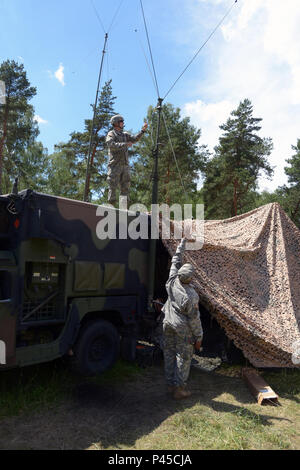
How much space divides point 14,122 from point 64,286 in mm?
18056

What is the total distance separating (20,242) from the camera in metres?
4.33

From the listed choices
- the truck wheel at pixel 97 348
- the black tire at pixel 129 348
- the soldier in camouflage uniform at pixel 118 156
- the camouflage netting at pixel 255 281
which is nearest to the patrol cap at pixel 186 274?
the camouflage netting at pixel 255 281

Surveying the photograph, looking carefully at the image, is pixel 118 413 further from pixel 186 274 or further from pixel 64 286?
pixel 186 274

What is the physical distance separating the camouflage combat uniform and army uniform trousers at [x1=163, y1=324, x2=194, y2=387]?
3.20 m

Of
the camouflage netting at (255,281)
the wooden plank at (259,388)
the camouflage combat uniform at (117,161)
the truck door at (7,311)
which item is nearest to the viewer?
the truck door at (7,311)

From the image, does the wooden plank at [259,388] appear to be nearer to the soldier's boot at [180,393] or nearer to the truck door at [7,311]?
the soldier's boot at [180,393]

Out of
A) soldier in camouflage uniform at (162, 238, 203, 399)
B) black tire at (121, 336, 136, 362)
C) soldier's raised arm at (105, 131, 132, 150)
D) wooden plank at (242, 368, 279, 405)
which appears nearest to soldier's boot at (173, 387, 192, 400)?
soldier in camouflage uniform at (162, 238, 203, 399)

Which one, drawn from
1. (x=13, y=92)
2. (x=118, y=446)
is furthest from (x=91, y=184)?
(x=118, y=446)

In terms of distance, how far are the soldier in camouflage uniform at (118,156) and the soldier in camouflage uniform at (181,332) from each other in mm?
2862

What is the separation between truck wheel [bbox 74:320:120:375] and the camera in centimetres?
497

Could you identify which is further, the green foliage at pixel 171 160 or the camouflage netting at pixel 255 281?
the green foliage at pixel 171 160

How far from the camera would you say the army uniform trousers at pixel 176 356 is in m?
4.71

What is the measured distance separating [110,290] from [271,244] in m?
3.69

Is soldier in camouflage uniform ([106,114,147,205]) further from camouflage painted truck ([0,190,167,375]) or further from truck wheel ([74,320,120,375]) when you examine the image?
truck wheel ([74,320,120,375])
